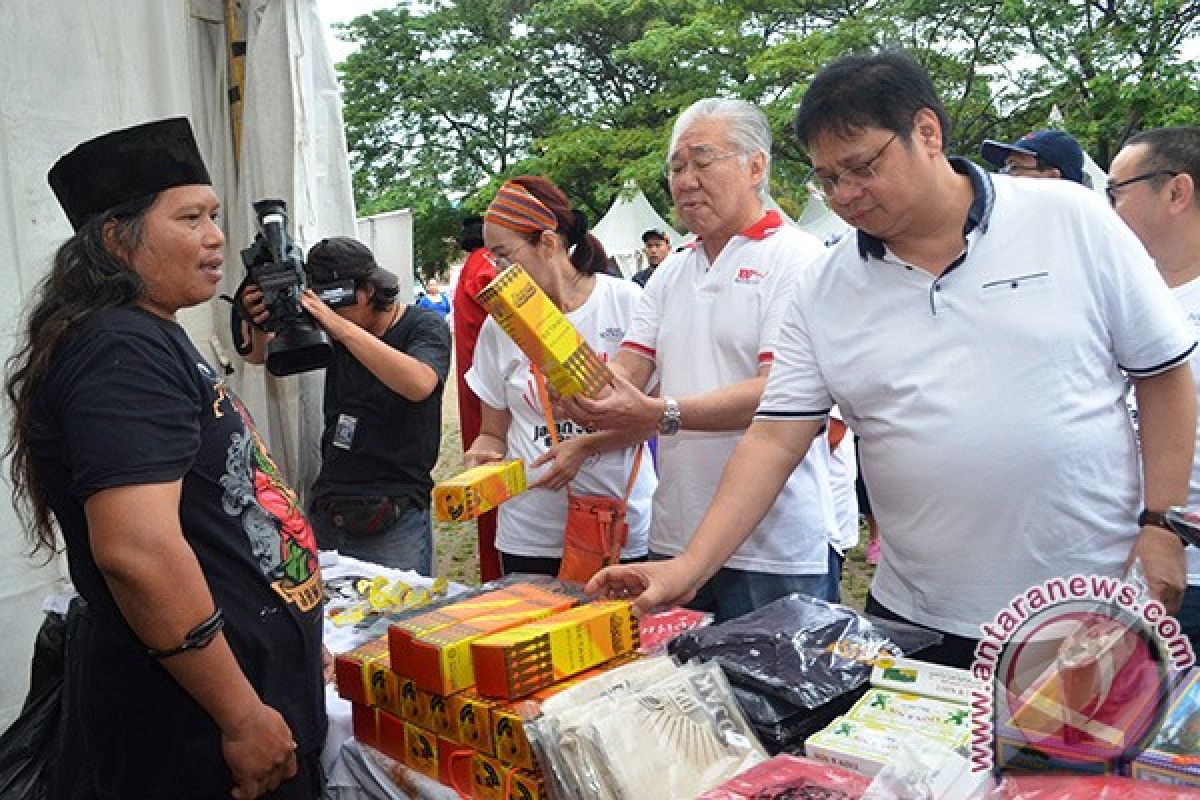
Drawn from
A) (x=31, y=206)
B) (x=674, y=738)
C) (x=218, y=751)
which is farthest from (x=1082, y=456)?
(x=31, y=206)

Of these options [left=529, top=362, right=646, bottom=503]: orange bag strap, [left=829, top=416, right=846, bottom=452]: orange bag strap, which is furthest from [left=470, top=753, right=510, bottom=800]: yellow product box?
[left=829, top=416, right=846, bottom=452]: orange bag strap

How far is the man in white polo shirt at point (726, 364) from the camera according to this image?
2113mm

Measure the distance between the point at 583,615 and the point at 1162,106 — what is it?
12227mm

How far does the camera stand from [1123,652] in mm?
871

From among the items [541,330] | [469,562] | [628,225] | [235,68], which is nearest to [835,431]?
[541,330]

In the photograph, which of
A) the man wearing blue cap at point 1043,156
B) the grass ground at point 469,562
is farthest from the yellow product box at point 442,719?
the grass ground at point 469,562

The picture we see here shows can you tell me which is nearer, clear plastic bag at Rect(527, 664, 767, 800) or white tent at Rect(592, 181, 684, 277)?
clear plastic bag at Rect(527, 664, 767, 800)

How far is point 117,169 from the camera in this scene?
162cm

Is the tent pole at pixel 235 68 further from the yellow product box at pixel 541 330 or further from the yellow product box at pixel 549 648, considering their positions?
the yellow product box at pixel 549 648

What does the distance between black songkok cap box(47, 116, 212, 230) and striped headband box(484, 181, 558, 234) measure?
3.43ft

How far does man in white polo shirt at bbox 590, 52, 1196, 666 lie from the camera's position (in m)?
1.48

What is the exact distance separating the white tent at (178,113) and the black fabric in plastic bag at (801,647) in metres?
2.17

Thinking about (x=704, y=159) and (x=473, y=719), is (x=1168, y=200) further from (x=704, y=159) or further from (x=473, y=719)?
(x=473, y=719)

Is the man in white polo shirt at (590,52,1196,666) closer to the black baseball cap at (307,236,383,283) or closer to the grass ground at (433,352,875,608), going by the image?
the black baseball cap at (307,236,383,283)
